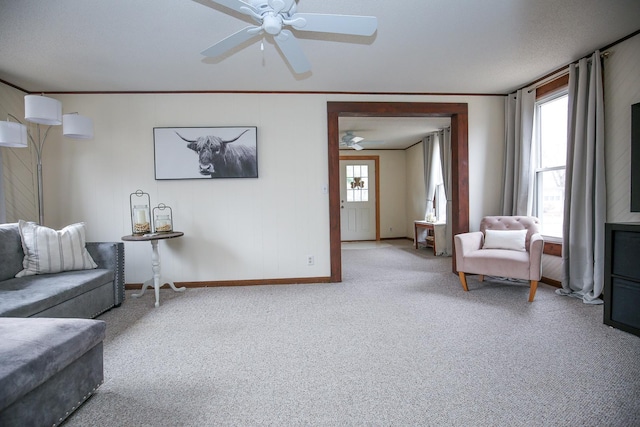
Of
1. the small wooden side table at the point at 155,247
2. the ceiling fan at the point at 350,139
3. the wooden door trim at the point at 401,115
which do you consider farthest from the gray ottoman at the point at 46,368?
the ceiling fan at the point at 350,139

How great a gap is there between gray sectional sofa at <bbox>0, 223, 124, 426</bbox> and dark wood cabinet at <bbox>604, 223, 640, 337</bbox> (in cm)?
354

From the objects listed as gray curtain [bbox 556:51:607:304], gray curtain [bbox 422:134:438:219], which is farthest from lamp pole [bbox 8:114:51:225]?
gray curtain [bbox 422:134:438:219]

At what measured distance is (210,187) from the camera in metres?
3.92

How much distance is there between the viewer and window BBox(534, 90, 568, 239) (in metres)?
3.62

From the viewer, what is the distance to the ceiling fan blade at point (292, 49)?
2.02m

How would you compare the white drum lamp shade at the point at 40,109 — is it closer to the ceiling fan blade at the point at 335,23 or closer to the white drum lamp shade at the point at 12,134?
the white drum lamp shade at the point at 12,134

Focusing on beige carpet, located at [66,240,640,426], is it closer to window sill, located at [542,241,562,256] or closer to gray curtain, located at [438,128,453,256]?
window sill, located at [542,241,562,256]

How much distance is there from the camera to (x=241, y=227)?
156 inches

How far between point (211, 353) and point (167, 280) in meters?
2.01

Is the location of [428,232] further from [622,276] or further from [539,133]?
[622,276]

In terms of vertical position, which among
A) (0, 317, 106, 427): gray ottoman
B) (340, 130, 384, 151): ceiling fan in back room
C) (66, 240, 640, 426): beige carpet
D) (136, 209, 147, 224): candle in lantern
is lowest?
(66, 240, 640, 426): beige carpet

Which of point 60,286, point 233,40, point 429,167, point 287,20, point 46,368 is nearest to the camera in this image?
point 46,368

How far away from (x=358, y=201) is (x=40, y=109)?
20.6ft

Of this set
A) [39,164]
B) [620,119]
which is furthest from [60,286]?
[620,119]
